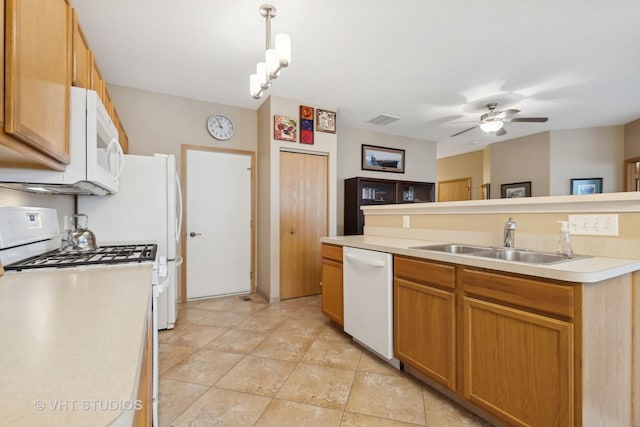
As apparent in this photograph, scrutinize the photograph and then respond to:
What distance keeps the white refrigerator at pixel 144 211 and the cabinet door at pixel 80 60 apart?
3.40 feet

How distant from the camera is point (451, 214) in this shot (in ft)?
7.02

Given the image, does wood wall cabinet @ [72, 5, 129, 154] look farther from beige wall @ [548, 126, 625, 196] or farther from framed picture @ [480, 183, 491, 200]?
framed picture @ [480, 183, 491, 200]

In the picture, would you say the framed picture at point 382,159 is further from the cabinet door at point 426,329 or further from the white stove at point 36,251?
the white stove at point 36,251

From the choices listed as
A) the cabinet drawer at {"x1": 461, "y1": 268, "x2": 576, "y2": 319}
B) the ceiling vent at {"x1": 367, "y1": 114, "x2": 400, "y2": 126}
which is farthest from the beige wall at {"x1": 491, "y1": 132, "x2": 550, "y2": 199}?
the cabinet drawer at {"x1": 461, "y1": 268, "x2": 576, "y2": 319}

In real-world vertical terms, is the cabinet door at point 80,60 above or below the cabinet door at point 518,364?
above

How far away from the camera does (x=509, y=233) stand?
5.58ft

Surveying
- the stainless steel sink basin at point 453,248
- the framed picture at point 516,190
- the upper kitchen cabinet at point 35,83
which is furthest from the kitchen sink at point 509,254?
the framed picture at point 516,190

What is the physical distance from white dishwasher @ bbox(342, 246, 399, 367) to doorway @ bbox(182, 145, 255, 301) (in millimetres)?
1960

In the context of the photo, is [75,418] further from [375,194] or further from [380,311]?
[375,194]

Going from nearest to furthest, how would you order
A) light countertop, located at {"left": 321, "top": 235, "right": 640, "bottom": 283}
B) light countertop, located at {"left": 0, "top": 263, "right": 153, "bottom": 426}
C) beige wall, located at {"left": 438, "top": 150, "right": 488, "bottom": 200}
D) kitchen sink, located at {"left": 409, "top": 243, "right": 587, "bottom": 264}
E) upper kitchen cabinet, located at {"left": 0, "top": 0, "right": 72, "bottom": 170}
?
light countertop, located at {"left": 0, "top": 263, "right": 153, "bottom": 426} → upper kitchen cabinet, located at {"left": 0, "top": 0, "right": 72, "bottom": 170} → light countertop, located at {"left": 321, "top": 235, "right": 640, "bottom": 283} → kitchen sink, located at {"left": 409, "top": 243, "right": 587, "bottom": 264} → beige wall, located at {"left": 438, "top": 150, "right": 488, "bottom": 200}

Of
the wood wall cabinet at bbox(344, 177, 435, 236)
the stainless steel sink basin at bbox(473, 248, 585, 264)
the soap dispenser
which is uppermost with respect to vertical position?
the wood wall cabinet at bbox(344, 177, 435, 236)

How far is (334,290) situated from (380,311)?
2.12 feet

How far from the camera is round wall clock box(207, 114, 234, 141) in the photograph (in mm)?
3695

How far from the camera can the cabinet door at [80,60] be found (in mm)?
1352
